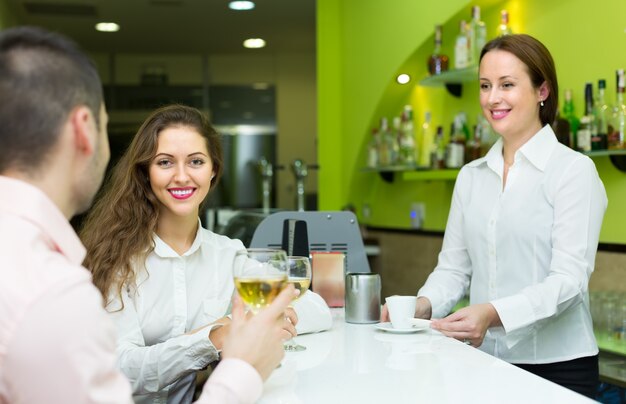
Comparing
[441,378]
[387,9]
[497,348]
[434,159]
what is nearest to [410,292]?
[434,159]

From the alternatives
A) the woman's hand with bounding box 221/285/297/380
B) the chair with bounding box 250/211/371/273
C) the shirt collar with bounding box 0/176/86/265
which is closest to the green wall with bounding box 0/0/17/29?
the chair with bounding box 250/211/371/273

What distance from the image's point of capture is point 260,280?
1314 mm

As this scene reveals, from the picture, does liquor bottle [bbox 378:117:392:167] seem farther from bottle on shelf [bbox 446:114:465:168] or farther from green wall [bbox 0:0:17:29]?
green wall [bbox 0:0:17:29]

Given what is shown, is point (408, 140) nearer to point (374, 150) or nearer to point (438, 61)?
point (374, 150)

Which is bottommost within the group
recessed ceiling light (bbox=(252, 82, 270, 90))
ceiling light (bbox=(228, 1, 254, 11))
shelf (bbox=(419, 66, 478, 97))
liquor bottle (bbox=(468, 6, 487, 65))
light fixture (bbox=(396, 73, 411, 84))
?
shelf (bbox=(419, 66, 478, 97))

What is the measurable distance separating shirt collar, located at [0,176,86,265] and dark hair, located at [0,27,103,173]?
0.10 ft

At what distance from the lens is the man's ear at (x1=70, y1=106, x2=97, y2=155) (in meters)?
0.91

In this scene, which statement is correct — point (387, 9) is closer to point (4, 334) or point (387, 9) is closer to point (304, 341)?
point (304, 341)

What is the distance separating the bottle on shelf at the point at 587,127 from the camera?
122 inches

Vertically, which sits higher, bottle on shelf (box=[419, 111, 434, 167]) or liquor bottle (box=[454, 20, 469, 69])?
liquor bottle (box=[454, 20, 469, 69])

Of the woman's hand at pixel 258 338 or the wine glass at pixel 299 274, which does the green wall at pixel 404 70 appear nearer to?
the wine glass at pixel 299 274

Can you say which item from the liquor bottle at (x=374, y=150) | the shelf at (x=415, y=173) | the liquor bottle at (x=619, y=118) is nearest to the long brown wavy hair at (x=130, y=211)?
the liquor bottle at (x=619, y=118)

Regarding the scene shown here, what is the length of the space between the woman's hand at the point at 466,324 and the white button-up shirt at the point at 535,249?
0.20 feet

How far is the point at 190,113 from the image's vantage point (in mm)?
2029
